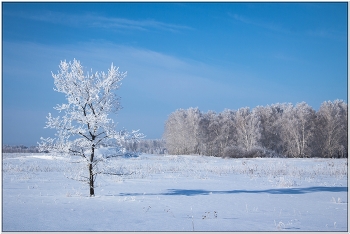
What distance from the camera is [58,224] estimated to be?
26.9 ft

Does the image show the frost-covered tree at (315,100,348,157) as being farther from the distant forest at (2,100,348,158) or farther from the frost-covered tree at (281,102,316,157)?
the frost-covered tree at (281,102,316,157)

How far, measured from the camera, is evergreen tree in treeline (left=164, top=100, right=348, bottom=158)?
60406 mm

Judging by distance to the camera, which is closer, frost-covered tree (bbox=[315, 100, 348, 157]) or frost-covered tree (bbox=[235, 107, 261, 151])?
frost-covered tree (bbox=[315, 100, 348, 157])

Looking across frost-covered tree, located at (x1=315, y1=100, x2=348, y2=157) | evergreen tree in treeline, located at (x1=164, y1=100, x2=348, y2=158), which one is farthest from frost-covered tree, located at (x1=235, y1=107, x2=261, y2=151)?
frost-covered tree, located at (x1=315, y1=100, x2=348, y2=157)

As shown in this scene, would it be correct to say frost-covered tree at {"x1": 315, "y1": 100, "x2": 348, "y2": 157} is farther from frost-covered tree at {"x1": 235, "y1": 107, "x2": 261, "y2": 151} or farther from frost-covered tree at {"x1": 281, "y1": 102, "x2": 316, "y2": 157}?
frost-covered tree at {"x1": 235, "y1": 107, "x2": 261, "y2": 151}

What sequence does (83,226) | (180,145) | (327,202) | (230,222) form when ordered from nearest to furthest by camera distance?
(83,226), (230,222), (327,202), (180,145)

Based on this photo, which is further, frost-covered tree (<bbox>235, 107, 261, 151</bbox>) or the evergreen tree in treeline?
frost-covered tree (<bbox>235, 107, 261, 151</bbox>)

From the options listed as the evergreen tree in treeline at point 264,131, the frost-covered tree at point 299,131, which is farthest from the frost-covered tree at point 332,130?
the frost-covered tree at point 299,131

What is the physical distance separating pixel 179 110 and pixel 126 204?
234 feet

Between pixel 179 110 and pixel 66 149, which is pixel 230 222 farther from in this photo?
pixel 179 110

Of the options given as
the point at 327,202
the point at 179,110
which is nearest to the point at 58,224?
the point at 327,202

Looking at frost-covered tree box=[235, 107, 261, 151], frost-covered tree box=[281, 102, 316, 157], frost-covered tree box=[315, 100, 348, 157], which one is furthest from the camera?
frost-covered tree box=[235, 107, 261, 151]

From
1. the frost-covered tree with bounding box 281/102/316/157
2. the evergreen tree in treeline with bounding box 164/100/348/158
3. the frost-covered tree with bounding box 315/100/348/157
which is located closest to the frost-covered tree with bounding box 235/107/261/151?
the evergreen tree in treeline with bounding box 164/100/348/158

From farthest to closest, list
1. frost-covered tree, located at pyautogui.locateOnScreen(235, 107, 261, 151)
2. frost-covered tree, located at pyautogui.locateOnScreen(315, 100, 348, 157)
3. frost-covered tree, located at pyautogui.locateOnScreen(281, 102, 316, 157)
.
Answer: frost-covered tree, located at pyautogui.locateOnScreen(235, 107, 261, 151)
frost-covered tree, located at pyautogui.locateOnScreen(315, 100, 348, 157)
frost-covered tree, located at pyautogui.locateOnScreen(281, 102, 316, 157)
